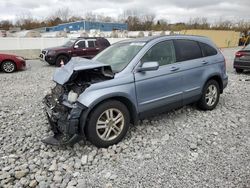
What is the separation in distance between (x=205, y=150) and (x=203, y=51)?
90.9 inches

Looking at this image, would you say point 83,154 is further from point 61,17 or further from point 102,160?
point 61,17

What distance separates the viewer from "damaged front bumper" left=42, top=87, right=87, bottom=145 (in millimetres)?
3160

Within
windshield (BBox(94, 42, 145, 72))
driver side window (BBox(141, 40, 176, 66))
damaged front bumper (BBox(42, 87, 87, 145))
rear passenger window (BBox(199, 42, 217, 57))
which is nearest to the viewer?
damaged front bumper (BBox(42, 87, 87, 145))

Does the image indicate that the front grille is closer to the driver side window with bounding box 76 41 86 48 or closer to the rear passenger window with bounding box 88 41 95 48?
the driver side window with bounding box 76 41 86 48

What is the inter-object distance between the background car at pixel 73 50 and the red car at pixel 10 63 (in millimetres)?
1919

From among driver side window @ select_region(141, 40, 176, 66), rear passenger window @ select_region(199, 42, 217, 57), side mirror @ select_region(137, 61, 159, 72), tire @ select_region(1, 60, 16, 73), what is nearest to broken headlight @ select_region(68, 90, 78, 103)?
side mirror @ select_region(137, 61, 159, 72)

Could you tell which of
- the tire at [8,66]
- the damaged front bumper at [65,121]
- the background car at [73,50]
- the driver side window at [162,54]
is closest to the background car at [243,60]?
the driver side window at [162,54]

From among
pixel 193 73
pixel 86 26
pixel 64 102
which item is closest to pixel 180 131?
pixel 193 73

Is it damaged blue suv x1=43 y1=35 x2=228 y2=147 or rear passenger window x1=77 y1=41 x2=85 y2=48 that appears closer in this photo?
damaged blue suv x1=43 y1=35 x2=228 y2=147

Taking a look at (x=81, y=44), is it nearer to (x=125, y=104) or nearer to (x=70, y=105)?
(x=125, y=104)

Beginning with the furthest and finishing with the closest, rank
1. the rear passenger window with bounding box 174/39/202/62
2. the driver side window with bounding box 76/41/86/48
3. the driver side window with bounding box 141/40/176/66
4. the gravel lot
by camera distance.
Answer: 1. the driver side window with bounding box 76/41/86/48
2. the rear passenger window with bounding box 174/39/202/62
3. the driver side window with bounding box 141/40/176/66
4. the gravel lot

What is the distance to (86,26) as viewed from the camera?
45469mm

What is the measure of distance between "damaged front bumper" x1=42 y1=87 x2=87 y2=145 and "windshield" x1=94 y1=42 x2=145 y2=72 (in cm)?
97

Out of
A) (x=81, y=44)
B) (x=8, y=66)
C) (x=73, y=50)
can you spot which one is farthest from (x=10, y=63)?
(x=81, y=44)
